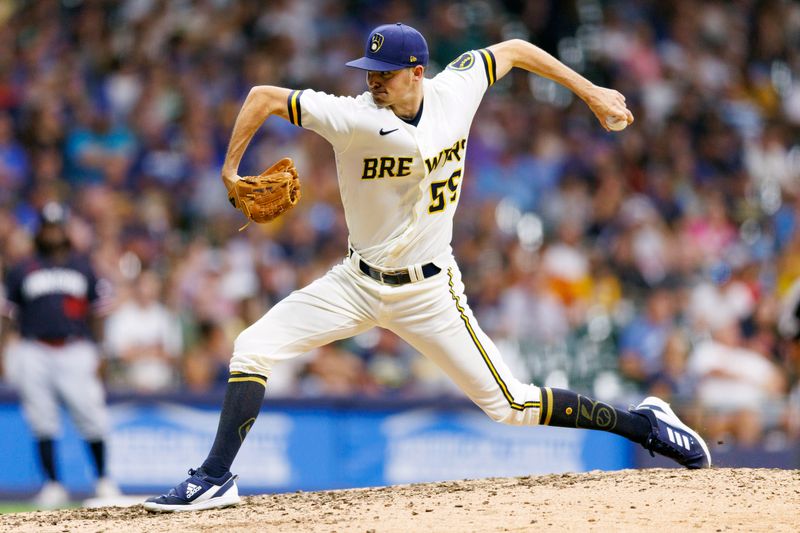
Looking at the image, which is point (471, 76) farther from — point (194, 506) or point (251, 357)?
point (194, 506)

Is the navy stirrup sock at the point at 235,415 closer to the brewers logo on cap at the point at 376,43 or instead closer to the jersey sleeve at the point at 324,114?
the jersey sleeve at the point at 324,114

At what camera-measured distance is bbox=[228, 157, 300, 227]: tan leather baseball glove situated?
582 centimetres

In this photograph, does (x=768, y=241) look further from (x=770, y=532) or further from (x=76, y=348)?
(x=770, y=532)

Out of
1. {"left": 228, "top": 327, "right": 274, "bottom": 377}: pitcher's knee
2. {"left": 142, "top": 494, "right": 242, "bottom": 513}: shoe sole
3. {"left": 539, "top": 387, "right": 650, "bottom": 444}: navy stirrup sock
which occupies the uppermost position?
{"left": 228, "top": 327, "right": 274, "bottom": 377}: pitcher's knee

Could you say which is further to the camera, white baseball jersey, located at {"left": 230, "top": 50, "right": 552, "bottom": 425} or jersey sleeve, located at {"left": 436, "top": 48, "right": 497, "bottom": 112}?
jersey sleeve, located at {"left": 436, "top": 48, "right": 497, "bottom": 112}

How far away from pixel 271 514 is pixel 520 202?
759cm

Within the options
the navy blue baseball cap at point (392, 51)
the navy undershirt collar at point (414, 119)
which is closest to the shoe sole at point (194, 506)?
the navy undershirt collar at point (414, 119)

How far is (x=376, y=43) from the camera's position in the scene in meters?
5.77

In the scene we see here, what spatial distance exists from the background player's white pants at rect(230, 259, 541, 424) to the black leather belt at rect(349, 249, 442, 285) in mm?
26

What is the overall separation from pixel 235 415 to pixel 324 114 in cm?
146

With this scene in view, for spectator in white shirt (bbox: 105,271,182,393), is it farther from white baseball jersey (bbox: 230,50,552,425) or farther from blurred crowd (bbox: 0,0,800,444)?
white baseball jersey (bbox: 230,50,552,425)

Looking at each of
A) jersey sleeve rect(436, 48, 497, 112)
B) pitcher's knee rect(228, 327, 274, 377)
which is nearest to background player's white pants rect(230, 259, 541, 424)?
pitcher's knee rect(228, 327, 274, 377)

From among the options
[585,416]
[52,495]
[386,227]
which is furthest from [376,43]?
[52,495]

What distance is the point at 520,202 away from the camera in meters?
13.1
